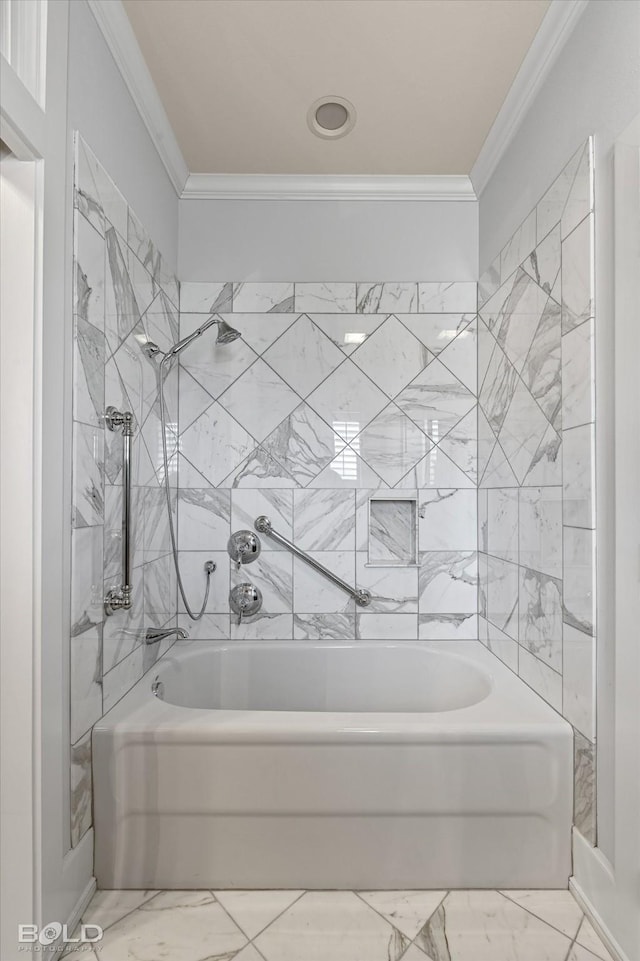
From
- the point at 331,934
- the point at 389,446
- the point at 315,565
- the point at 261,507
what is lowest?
the point at 331,934

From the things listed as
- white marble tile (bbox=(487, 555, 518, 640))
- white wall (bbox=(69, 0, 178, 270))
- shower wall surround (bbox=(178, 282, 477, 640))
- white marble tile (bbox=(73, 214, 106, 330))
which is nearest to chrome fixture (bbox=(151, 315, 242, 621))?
shower wall surround (bbox=(178, 282, 477, 640))

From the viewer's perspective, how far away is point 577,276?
172 centimetres

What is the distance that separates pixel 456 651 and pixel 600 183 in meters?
1.70

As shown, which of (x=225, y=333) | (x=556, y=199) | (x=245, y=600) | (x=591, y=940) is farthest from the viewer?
(x=245, y=600)

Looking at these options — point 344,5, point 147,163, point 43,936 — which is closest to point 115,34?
point 147,163

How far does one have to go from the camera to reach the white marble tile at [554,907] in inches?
63.5

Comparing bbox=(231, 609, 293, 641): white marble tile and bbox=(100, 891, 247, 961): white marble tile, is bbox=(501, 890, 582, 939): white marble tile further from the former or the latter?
bbox=(231, 609, 293, 641): white marble tile

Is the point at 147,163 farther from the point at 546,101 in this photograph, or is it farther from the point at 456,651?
the point at 456,651

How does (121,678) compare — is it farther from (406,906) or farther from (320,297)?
(320,297)

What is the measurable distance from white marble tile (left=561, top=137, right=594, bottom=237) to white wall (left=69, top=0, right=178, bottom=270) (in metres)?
1.32

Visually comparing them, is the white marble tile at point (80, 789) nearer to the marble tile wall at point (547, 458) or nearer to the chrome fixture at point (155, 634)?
the chrome fixture at point (155, 634)

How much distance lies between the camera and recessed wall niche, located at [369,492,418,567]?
2764 mm

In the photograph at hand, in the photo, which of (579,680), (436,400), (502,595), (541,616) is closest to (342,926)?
(579,680)

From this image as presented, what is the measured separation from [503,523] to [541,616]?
1.60 feet
